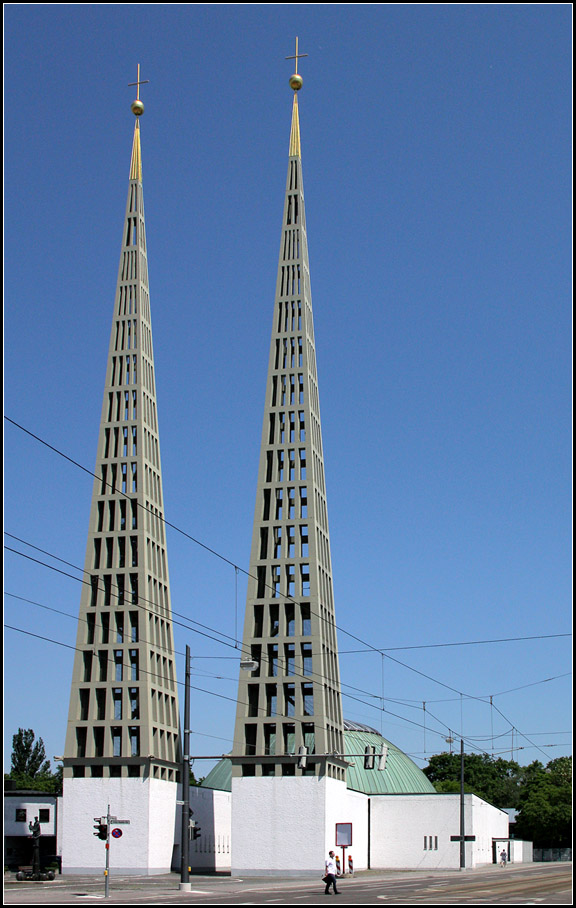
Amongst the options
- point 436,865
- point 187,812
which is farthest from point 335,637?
point 187,812

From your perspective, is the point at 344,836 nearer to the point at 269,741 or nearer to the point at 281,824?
the point at 281,824

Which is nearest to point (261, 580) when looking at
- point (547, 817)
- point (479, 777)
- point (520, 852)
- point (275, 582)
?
point (275, 582)

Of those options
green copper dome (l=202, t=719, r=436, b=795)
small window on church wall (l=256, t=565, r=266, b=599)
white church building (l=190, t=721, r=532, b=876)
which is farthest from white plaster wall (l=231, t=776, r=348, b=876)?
green copper dome (l=202, t=719, r=436, b=795)

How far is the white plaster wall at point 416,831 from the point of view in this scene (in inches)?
2960

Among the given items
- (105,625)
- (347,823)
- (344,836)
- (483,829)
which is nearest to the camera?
(344,836)

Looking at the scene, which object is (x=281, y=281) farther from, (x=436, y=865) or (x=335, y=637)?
(x=436, y=865)

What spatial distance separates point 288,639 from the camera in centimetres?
6606

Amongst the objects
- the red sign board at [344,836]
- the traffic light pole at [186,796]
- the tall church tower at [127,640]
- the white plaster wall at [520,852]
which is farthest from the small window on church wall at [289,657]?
the white plaster wall at [520,852]

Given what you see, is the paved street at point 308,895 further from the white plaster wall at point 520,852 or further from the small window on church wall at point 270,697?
the white plaster wall at point 520,852

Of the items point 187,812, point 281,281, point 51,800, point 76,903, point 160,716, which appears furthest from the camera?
point 51,800

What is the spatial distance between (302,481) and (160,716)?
17773 millimetres

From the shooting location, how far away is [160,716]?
67.9 m

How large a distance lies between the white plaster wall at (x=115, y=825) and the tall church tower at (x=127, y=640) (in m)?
0.06

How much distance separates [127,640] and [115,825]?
11.2 m
